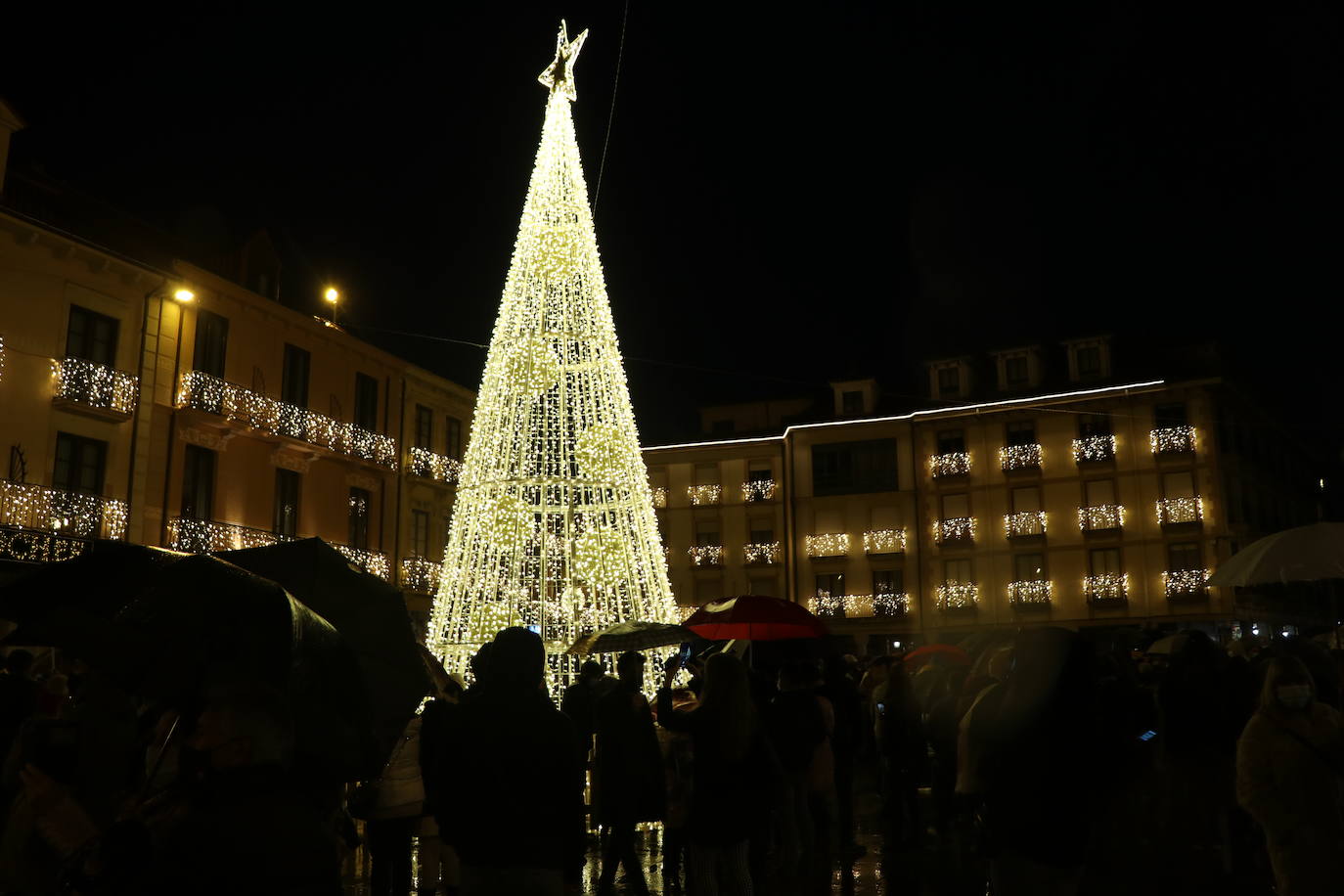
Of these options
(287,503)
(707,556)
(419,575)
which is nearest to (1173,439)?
(707,556)

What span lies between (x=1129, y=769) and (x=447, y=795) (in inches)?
115

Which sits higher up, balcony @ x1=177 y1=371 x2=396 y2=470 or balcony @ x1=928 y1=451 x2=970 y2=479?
balcony @ x1=928 y1=451 x2=970 y2=479

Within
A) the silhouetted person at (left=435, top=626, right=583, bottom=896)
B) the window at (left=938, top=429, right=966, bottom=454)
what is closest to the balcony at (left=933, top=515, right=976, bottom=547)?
the window at (left=938, top=429, right=966, bottom=454)

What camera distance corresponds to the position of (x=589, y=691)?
9.79 metres

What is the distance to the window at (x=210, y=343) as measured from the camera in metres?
22.2

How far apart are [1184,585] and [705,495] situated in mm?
17062

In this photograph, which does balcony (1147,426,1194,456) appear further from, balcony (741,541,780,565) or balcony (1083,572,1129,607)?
balcony (741,541,780,565)

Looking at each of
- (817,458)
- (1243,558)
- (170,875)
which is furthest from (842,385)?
(170,875)

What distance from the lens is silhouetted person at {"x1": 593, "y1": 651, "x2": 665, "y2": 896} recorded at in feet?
24.4

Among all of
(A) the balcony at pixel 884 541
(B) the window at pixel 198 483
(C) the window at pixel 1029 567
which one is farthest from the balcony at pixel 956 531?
(B) the window at pixel 198 483

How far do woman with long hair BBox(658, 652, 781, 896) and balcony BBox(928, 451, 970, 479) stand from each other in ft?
116

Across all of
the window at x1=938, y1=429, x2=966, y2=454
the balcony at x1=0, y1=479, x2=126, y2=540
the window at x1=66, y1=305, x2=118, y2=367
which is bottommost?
the balcony at x1=0, y1=479, x2=126, y2=540

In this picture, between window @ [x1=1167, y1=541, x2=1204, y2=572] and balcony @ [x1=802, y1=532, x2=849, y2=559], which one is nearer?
window @ [x1=1167, y1=541, x2=1204, y2=572]

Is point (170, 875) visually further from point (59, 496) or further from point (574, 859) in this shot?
point (59, 496)
